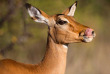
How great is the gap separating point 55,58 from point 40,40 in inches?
286

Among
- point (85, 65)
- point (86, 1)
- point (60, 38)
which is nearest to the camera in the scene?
point (60, 38)

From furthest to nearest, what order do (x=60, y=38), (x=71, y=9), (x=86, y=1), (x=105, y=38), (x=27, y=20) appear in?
(x=86, y=1) < (x=105, y=38) < (x=27, y=20) < (x=71, y=9) < (x=60, y=38)

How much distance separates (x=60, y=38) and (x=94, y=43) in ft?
24.4

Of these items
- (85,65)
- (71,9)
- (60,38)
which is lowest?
(85,65)

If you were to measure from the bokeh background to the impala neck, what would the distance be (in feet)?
16.2

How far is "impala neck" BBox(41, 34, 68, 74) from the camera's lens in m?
6.75

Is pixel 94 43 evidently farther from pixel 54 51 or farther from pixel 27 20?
pixel 54 51

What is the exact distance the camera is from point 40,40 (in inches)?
554

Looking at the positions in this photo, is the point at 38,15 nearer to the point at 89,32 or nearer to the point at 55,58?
the point at 55,58

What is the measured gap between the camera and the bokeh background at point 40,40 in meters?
12.6

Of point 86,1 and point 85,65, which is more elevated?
point 86,1

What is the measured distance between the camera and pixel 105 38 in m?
14.6

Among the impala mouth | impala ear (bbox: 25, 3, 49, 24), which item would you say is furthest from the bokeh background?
the impala mouth

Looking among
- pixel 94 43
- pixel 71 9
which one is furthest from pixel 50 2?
pixel 71 9
